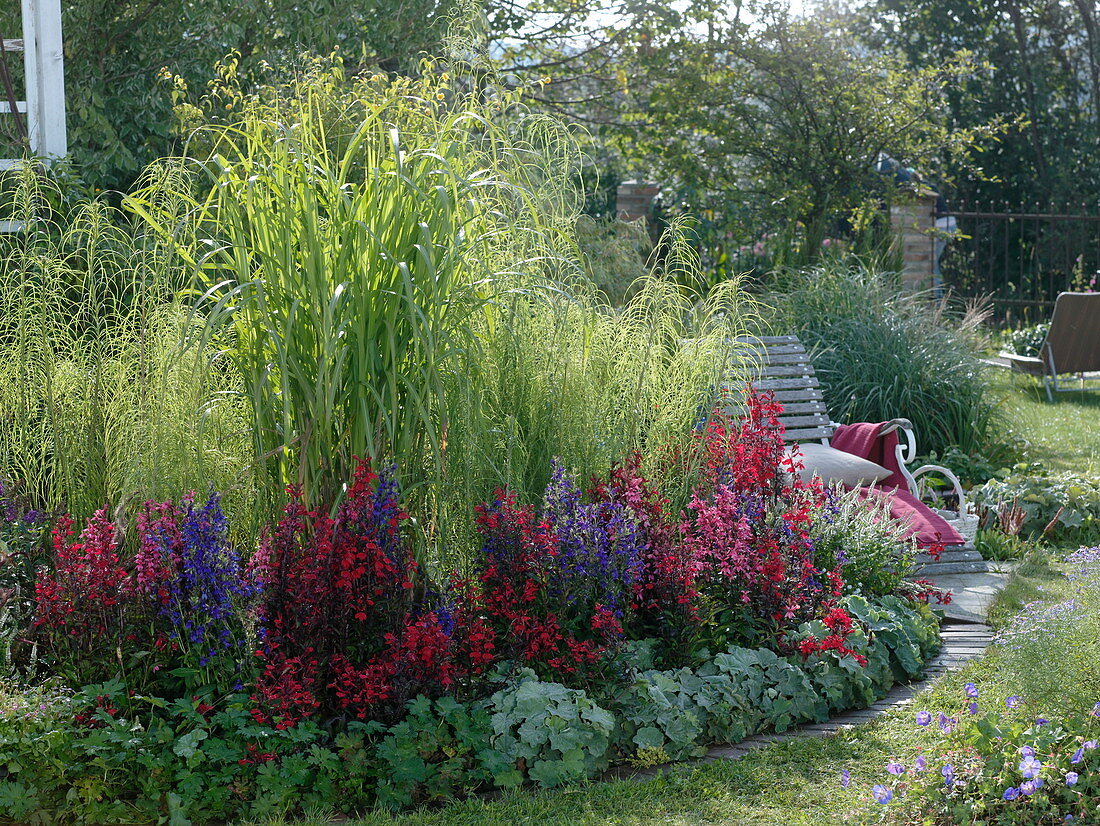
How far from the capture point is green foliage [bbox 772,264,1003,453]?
7.18 meters

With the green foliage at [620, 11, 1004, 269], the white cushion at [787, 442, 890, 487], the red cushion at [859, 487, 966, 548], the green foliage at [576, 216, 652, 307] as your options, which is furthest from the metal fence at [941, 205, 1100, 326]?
the red cushion at [859, 487, 966, 548]

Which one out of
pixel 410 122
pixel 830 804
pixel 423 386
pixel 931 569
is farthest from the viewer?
pixel 931 569

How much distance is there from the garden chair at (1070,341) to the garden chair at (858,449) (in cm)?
458

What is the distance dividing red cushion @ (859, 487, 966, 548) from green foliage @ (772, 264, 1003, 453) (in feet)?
6.86

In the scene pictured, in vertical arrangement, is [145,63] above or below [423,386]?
above

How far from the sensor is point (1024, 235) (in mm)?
16469

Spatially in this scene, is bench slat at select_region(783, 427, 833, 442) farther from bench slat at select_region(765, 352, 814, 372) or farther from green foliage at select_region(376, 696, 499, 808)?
green foliage at select_region(376, 696, 499, 808)

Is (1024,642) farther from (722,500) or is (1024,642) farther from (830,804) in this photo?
(722,500)

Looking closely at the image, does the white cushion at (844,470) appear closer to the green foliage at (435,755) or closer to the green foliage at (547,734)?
the green foliage at (547,734)

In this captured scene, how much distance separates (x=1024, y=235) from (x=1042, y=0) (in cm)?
372

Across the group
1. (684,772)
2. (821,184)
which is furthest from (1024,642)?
(821,184)

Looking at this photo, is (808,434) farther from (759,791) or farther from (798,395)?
(759,791)

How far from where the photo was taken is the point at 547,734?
295 centimetres

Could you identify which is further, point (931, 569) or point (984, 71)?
point (984, 71)
